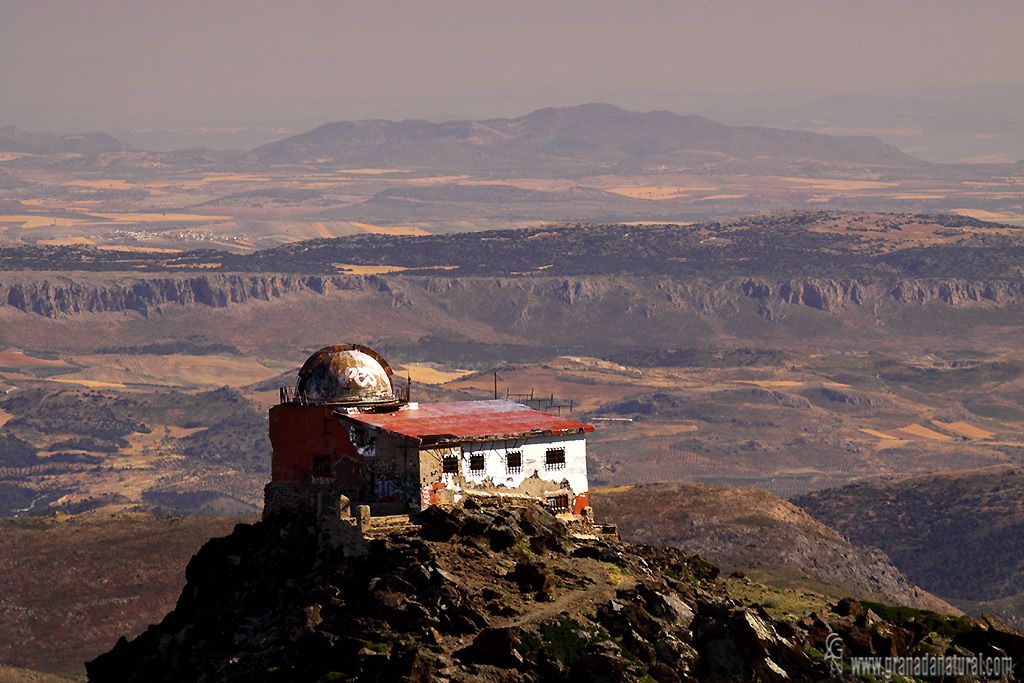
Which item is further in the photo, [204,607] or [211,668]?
[204,607]

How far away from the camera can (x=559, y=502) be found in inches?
2987

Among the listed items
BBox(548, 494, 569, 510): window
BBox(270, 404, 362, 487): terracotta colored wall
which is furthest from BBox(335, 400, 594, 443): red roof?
BBox(548, 494, 569, 510): window

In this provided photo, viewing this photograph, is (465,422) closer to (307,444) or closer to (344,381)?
(344,381)

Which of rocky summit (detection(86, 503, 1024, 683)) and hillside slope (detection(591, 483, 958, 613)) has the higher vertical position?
rocky summit (detection(86, 503, 1024, 683))

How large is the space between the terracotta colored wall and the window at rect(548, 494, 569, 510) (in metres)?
8.12

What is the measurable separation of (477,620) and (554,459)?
13.7 meters

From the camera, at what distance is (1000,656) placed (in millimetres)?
73938

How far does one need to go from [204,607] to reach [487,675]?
17.3 m

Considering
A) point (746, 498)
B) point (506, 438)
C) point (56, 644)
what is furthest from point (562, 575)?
point (746, 498)

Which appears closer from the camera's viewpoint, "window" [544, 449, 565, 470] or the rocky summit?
the rocky summit

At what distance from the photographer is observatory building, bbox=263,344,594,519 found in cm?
7131

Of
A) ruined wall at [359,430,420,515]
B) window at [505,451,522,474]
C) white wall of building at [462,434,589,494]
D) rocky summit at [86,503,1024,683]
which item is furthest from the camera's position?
window at [505,451,522,474]

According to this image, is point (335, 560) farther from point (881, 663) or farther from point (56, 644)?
point (56, 644)

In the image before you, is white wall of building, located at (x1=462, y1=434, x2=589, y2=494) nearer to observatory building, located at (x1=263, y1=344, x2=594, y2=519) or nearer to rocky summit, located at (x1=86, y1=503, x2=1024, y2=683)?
observatory building, located at (x1=263, y1=344, x2=594, y2=519)
